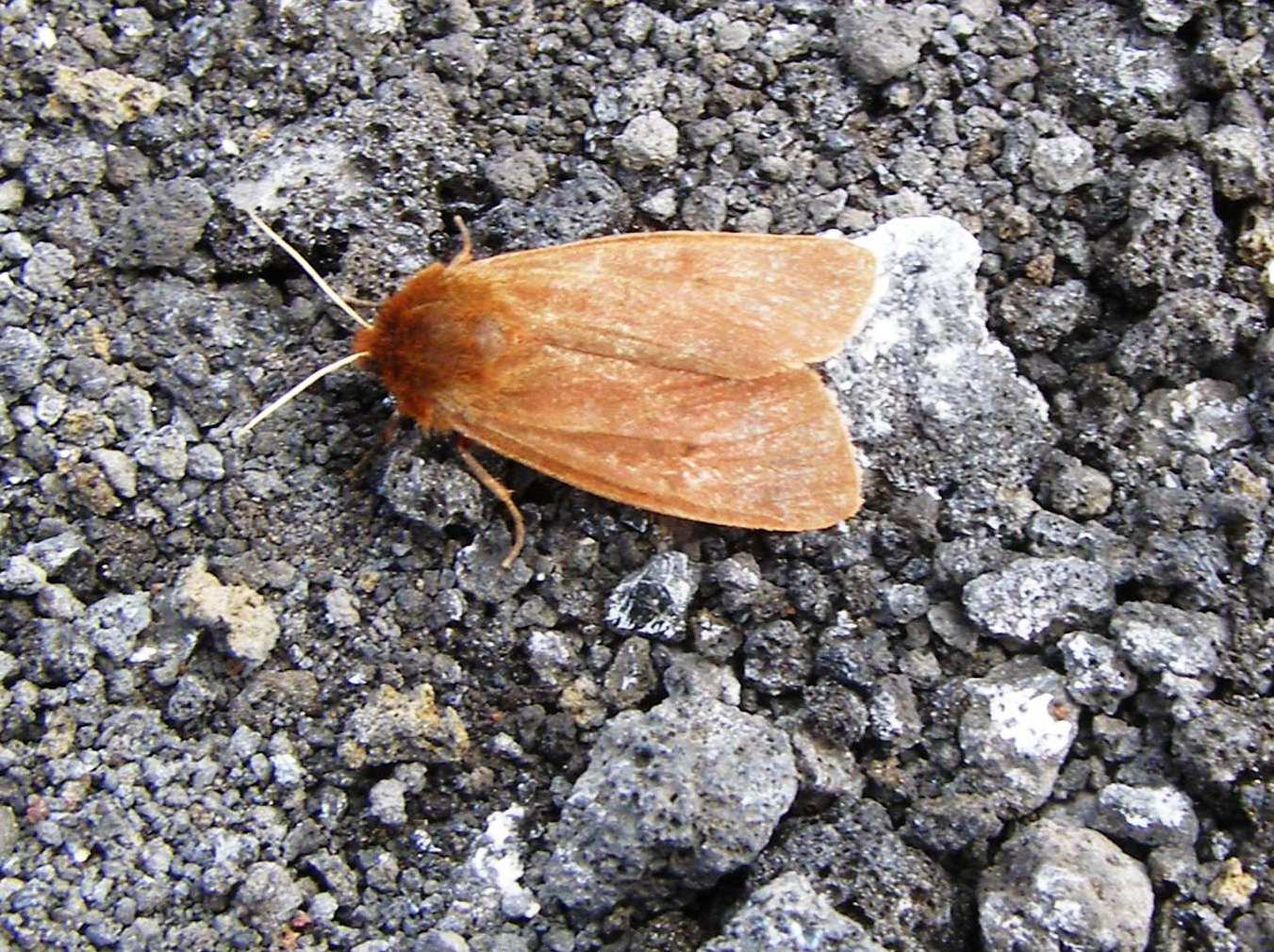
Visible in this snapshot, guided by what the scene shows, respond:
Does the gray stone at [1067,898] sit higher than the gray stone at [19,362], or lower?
lower

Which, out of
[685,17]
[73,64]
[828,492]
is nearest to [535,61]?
[685,17]

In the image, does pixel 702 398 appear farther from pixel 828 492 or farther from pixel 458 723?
pixel 458 723

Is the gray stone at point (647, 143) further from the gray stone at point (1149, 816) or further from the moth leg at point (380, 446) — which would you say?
the gray stone at point (1149, 816)

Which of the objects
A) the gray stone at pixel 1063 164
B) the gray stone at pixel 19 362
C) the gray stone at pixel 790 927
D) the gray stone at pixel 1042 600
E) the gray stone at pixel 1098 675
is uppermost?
the gray stone at pixel 1063 164

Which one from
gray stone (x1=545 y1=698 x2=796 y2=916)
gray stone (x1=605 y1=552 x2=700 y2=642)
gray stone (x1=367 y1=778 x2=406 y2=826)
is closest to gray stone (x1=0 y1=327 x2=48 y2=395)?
gray stone (x1=367 y1=778 x2=406 y2=826)

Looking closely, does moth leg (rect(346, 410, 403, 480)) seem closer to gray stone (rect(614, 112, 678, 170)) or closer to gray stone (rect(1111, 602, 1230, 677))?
gray stone (rect(614, 112, 678, 170))

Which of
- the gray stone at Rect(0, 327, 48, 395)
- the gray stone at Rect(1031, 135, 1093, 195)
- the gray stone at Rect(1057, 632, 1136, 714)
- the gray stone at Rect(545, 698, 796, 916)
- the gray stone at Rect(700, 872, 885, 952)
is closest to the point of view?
the gray stone at Rect(700, 872, 885, 952)

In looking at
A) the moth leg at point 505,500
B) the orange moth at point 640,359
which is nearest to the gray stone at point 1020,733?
the orange moth at point 640,359
